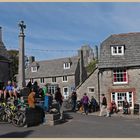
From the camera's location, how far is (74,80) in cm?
7025

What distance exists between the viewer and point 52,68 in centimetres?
7444

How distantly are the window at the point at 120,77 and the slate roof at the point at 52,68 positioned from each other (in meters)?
30.8

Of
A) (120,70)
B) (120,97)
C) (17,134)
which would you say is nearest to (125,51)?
(120,70)

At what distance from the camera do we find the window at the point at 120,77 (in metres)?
39.8

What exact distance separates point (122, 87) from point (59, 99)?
44.8 feet

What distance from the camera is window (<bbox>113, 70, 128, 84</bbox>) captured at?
39.8 m

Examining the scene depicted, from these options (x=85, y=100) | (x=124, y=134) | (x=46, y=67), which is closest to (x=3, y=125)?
(x=124, y=134)

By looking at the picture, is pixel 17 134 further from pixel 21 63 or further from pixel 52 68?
pixel 52 68

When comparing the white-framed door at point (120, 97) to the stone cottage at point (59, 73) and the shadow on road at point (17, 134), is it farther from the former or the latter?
the stone cottage at point (59, 73)

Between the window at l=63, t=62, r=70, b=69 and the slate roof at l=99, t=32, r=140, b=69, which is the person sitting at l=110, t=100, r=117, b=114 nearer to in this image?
the slate roof at l=99, t=32, r=140, b=69

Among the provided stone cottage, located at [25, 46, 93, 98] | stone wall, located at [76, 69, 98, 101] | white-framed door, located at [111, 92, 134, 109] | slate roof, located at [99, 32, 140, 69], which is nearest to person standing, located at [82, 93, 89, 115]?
white-framed door, located at [111, 92, 134, 109]

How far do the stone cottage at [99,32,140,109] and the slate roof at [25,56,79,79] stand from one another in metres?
29.2

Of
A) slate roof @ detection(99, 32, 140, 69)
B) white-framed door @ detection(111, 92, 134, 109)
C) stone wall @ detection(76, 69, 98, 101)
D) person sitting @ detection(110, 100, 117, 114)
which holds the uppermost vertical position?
slate roof @ detection(99, 32, 140, 69)

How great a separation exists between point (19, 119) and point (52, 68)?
174ft
